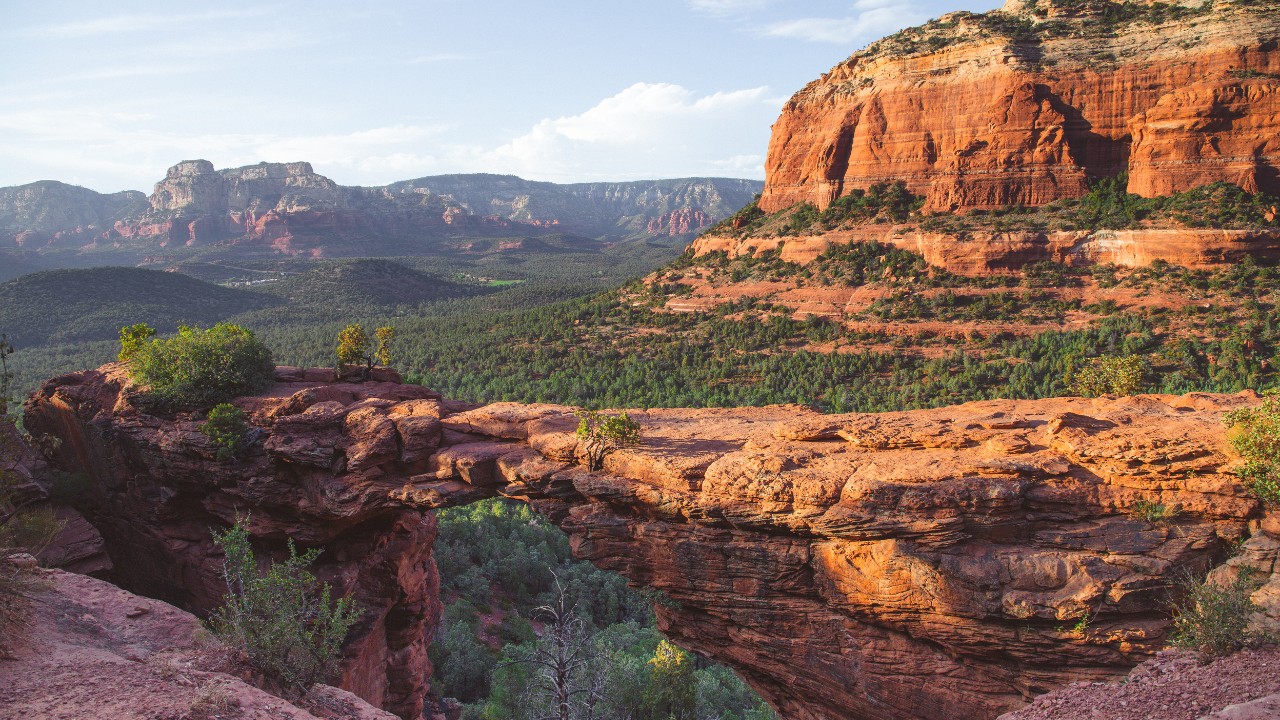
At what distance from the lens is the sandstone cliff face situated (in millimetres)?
44688

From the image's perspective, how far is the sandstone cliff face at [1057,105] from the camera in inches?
1759

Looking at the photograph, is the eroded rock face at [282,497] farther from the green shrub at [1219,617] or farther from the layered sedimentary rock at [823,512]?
the green shrub at [1219,617]

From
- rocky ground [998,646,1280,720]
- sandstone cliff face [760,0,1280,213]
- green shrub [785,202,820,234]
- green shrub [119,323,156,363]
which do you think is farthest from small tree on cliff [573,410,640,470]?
green shrub [785,202,820,234]

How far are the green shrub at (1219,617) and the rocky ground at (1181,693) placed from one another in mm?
162

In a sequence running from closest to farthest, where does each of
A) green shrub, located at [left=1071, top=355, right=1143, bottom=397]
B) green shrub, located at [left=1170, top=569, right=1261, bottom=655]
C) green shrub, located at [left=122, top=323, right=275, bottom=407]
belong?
green shrub, located at [left=1170, top=569, right=1261, bottom=655], green shrub, located at [left=1071, top=355, right=1143, bottom=397], green shrub, located at [left=122, top=323, right=275, bottom=407]

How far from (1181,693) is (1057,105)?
174 ft

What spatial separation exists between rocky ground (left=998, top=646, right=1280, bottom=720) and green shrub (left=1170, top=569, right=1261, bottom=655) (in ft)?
0.53

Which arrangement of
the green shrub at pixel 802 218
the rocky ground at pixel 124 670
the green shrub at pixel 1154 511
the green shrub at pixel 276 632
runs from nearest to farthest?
the rocky ground at pixel 124 670 < the green shrub at pixel 1154 511 < the green shrub at pixel 276 632 < the green shrub at pixel 802 218

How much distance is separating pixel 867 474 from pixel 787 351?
37365 mm

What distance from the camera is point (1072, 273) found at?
45594 mm

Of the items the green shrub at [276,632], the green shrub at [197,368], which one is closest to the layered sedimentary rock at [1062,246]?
the green shrub at [197,368]

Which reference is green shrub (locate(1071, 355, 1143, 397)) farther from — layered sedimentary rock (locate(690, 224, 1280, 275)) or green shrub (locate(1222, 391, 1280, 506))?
layered sedimentary rock (locate(690, 224, 1280, 275))

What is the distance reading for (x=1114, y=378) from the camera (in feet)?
53.8

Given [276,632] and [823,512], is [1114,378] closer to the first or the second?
[823,512]
